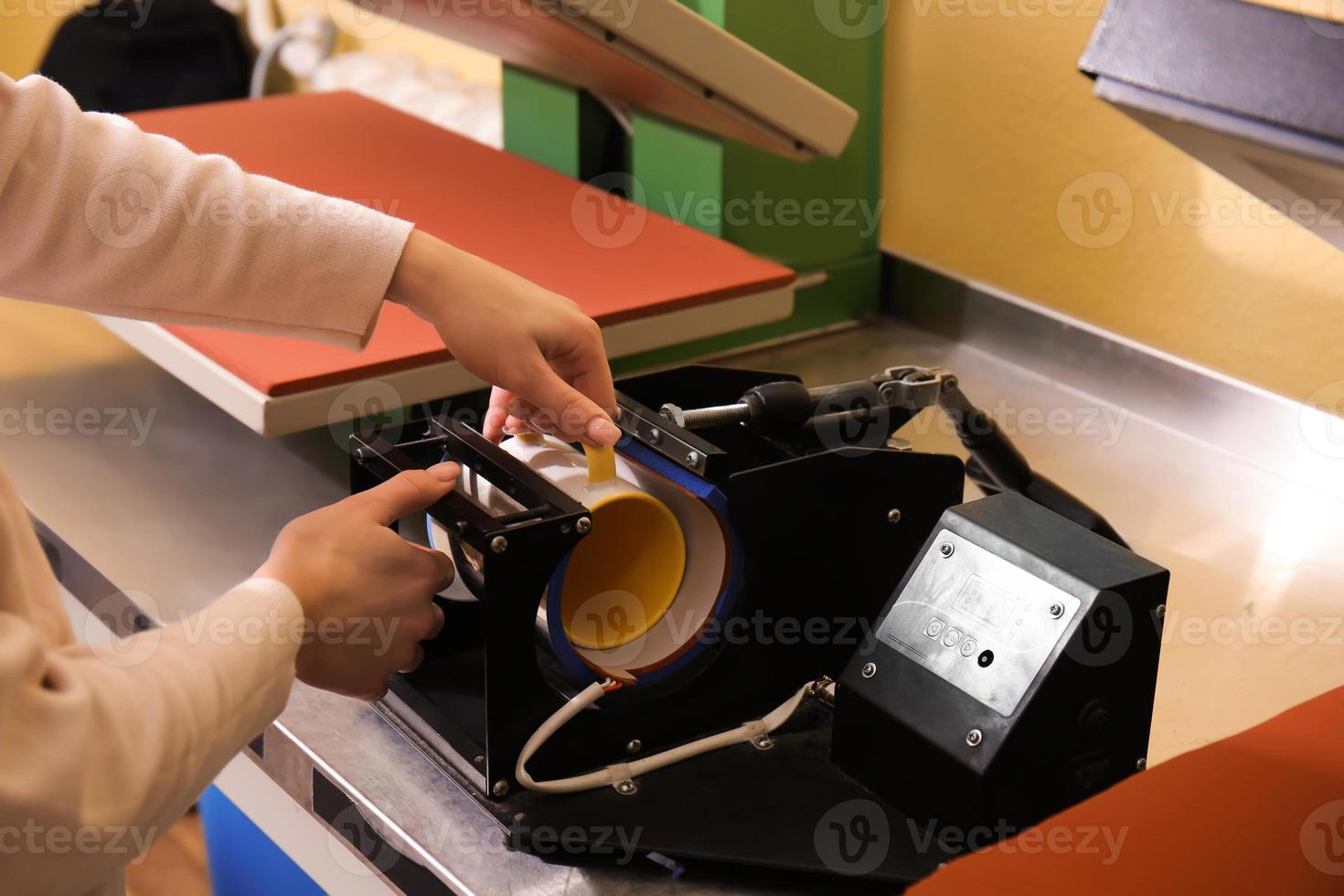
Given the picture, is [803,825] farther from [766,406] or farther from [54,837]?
[54,837]

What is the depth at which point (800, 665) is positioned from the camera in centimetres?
89

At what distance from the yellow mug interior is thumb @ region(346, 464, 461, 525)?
0.10 metres

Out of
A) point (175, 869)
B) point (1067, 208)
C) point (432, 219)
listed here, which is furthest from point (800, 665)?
point (175, 869)

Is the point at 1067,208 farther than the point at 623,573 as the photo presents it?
Yes

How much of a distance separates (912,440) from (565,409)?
62 cm

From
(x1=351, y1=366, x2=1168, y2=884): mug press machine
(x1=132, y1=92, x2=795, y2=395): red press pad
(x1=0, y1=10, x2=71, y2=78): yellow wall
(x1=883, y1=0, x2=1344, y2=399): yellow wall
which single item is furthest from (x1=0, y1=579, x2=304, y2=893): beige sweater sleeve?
(x1=0, y1=10, x2=71, y2=78): yellow wall

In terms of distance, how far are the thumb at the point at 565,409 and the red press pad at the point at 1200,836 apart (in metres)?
0.31

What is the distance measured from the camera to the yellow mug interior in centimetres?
86

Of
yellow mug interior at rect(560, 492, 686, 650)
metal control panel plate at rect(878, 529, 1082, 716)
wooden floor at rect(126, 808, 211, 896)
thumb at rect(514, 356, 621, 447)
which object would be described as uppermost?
thumb at rect(514, 356, 621, 447)

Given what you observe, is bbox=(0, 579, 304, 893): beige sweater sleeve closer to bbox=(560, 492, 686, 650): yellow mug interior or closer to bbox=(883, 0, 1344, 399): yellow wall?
bbox=(560, 492, 686, 650): yellow mug interior

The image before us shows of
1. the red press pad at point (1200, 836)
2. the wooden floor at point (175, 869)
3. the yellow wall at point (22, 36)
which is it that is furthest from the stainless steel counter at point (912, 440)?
the yellow wall at point (22, 36)

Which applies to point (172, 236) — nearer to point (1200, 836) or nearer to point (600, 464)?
point (600, 464)

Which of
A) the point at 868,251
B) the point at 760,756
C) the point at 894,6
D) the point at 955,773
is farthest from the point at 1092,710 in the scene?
the point at 894,6

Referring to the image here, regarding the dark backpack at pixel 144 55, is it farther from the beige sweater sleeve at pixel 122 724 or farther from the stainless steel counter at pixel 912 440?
the beige sweater sleeve at pixel 122 724
